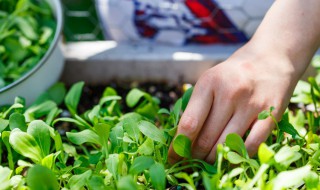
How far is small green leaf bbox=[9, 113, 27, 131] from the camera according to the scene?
60 cm

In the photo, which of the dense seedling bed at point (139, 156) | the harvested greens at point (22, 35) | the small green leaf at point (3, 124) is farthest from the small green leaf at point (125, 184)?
the harvested greens at point (22, 35)

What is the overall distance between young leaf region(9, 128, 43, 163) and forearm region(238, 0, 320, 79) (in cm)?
27

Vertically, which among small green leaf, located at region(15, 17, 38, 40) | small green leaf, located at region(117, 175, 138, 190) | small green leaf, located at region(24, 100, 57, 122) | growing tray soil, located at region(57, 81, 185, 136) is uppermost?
small green leaf, located at region(15, 17, 38, 40)

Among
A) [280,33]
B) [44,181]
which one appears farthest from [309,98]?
[44,181]

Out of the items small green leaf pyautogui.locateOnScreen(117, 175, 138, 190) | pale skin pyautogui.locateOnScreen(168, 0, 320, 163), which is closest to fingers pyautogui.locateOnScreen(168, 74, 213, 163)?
pale skin pyautogui.locateOnScreen(168, 0, 320, 163)

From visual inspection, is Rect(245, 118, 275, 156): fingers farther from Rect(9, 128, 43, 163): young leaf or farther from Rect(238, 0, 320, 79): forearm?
Rect(9, 128, 43, 163): young leaf

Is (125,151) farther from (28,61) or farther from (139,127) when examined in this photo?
(28,61)

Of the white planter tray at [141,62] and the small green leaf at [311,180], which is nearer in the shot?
the small green leaf at [311,180]

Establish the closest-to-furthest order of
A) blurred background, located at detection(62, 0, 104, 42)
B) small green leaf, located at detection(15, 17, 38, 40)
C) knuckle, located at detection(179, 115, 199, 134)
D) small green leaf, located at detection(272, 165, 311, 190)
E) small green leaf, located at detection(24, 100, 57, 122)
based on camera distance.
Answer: small green leaf, located at detection(272, 165, 311, 190)
knuckle, located at detection(179, 115, 199, 134)
small green leaf, located at detection(24, 100, 57, 122)
small green leaf, located at detection(15, 17, 38, 40)
blurred background, located at detection(62, 0, 104, 42)

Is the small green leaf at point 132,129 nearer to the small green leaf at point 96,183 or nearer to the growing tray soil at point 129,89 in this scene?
the small green leaf at point 96,183

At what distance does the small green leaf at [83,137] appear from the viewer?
0.58 meters

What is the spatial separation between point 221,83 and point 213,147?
71 millimetres

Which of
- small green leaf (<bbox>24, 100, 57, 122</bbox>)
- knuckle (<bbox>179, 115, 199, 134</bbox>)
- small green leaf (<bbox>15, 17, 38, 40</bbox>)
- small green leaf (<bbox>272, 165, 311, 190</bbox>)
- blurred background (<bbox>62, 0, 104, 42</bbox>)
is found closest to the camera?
small green leaf (<bbox>272, 165, 311, 190</bbox>)

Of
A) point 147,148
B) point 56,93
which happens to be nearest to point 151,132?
point 147,148
